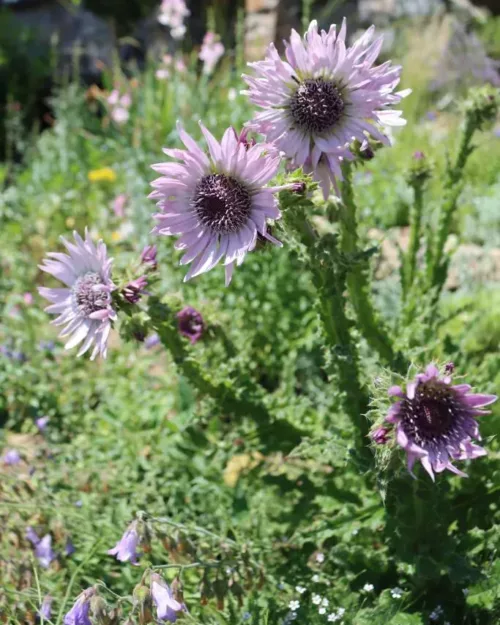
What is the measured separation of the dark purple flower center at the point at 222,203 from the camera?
1.54 meters

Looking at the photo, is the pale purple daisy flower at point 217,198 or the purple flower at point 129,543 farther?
the purple flower at point 129,543

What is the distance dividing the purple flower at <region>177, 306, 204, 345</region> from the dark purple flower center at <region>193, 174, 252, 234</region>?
0.66 metres

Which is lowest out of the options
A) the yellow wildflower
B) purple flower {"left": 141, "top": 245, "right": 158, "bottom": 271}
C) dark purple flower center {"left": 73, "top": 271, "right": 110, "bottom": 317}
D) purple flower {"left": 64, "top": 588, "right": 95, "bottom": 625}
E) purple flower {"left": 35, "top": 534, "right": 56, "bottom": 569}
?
purple flower {"left": 35, "top": 534, "right": 56, "bottom": 569}

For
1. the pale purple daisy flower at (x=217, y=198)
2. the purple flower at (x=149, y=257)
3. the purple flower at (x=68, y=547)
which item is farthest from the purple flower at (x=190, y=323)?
the purple flower at (x=68, y=547)

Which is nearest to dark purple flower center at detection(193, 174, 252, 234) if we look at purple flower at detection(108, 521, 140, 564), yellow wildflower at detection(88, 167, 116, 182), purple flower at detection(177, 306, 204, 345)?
purple flower at detection(177, 306, 204, 345)

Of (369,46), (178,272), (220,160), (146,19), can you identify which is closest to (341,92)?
(369,46)

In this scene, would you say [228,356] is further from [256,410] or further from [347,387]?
[347,387]

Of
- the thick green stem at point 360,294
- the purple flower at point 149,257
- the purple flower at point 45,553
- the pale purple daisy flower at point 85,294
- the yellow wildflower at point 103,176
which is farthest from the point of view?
the yellow wildflower at point 103,176

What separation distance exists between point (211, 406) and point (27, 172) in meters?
4.12

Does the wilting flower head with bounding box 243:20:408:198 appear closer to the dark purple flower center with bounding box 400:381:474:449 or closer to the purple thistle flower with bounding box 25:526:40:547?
the dark purple flower center with bounding box 400:381:474:449

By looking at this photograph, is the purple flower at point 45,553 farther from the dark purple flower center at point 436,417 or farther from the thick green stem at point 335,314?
the dark purple flower center at point 436,417

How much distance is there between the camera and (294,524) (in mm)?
2244

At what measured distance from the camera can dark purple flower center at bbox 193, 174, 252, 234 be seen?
1.54 metres

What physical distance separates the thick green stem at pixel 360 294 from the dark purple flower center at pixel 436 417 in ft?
1.61
